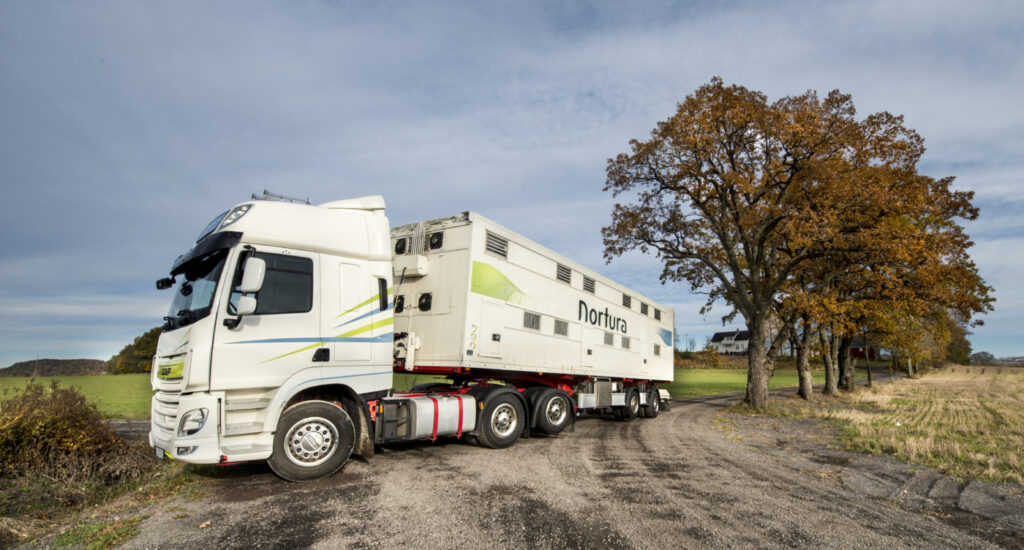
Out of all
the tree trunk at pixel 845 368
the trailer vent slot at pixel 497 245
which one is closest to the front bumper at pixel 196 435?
the trailer vent slot at pixel 497 245

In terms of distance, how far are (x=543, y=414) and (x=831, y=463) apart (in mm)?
5489

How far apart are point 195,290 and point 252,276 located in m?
1.17

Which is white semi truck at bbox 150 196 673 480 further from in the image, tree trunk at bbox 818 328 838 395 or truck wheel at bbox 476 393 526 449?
tree trunk at bbox 818 328 838 395

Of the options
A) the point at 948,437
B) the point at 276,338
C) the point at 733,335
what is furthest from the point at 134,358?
the point at 733,335

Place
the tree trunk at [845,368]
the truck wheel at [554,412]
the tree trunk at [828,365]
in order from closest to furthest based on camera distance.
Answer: the truck wheel at [554,412], the tree trunk at [828,365], the tree trunk at [845,368]

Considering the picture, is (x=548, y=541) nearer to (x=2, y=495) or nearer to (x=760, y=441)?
(x=2, y=495)

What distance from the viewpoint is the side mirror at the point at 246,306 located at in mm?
6266

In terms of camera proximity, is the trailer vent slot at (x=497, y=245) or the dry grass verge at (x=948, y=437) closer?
the dry grass verge at (x=948, y=437)

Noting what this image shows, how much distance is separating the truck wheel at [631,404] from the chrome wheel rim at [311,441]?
10.8 m

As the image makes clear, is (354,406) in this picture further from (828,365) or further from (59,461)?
(828,365)

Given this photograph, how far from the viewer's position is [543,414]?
36.1ft

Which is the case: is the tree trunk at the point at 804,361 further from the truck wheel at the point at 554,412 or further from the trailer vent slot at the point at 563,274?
the truck wheel at the point at 554,412

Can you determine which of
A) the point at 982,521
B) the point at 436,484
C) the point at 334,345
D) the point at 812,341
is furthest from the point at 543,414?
the point at 812,341

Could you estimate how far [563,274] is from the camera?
1241 centimetres
